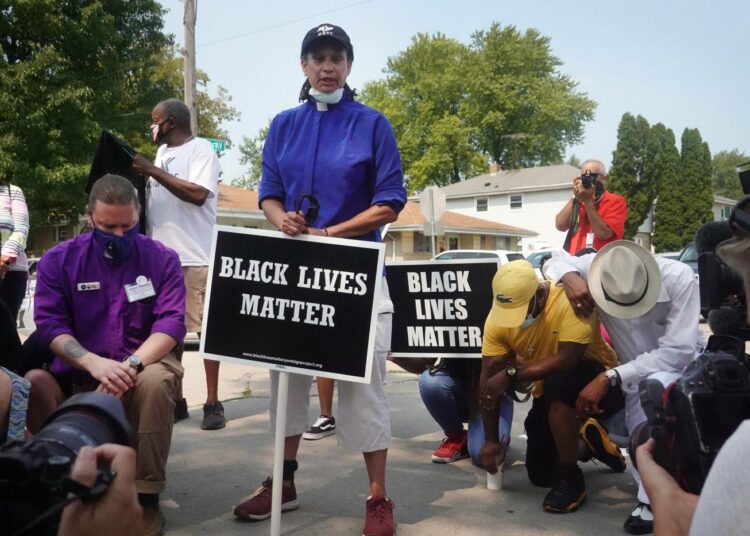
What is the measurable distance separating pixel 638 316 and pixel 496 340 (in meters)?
0.74

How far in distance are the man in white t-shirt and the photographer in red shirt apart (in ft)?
8.82

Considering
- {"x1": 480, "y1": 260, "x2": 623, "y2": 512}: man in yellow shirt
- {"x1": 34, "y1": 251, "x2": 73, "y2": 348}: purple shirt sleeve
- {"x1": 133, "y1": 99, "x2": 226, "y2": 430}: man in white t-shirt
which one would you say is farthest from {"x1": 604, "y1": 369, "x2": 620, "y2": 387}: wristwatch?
{"x1": 133, "y1": 99, "x2": 226, "y2": 430}: man in white t-shirt

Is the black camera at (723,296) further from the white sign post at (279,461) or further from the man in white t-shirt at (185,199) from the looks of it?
the man in white t-shirt at (185,199)

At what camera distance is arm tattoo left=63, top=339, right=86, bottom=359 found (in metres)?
3.12

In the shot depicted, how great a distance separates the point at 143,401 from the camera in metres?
3.05

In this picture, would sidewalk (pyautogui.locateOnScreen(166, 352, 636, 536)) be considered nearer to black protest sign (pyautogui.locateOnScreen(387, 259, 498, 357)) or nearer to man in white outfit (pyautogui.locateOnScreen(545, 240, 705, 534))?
man in white outfit (pyautogui.locateOnScreen(545, 240, 705, 534))

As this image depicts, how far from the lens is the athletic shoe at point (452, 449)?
4391 mm

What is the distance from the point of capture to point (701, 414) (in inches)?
56.9

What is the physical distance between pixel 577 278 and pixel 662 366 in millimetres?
589

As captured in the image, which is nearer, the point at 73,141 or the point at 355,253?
the point at 355,253

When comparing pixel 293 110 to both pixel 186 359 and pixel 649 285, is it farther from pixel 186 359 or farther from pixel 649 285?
pixel 186 359

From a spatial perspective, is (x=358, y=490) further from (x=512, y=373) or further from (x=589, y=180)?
(x=589, y=180)

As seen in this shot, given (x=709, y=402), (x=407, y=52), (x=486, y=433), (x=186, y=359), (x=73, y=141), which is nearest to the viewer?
(x=709, y=402)

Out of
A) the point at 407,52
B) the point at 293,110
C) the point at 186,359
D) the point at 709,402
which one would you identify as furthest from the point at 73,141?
the point at 407,52
